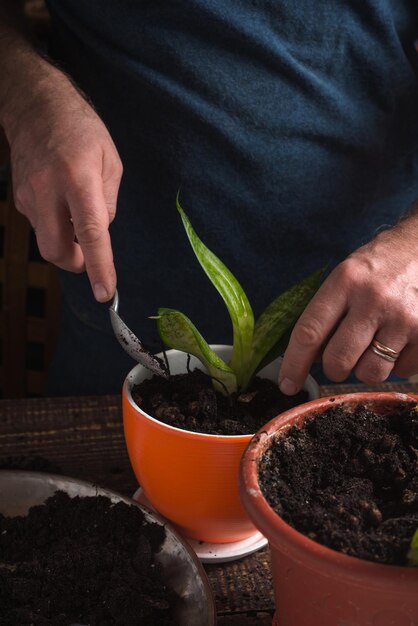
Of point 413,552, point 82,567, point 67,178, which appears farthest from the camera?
point 67,178

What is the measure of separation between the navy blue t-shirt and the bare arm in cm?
11

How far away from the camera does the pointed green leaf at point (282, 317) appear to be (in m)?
0.65

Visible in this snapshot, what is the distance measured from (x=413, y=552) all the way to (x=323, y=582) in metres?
0.05

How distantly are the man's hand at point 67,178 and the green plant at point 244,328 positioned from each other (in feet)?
0.28

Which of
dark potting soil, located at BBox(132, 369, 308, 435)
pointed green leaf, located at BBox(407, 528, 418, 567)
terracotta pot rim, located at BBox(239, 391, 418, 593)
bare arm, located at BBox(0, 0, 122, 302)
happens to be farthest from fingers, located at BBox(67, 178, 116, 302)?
pointed green leaf, located at BBox(407, 528, 418, 567)

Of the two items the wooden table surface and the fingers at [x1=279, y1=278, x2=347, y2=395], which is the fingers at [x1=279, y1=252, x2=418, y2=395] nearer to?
the fingers at [x1=279, y1=278, x2=347, y2=395]

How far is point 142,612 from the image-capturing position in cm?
52

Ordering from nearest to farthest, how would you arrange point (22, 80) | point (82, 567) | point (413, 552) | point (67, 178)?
point (413, 552) < point (82, 567) < point (67, 178) < point (22, 80)

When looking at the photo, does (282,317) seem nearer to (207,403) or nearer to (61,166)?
(207,403)

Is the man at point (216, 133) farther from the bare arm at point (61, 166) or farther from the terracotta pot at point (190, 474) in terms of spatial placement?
the terracotta pot at point (190, 474)

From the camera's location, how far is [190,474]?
1.89 ft

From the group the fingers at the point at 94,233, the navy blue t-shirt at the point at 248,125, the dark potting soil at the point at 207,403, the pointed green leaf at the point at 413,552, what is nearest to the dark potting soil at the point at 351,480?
the pointed green leaf at the point at 413,552

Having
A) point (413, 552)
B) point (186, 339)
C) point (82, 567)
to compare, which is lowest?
point (82, 567)

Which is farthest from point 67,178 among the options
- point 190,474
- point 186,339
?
point 190,474
